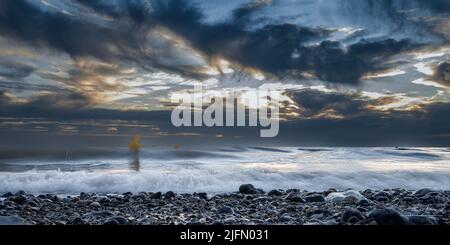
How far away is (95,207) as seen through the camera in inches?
287

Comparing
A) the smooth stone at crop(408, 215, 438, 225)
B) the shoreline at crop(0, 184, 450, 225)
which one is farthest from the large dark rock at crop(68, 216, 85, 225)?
the smooth stone at crop(408, 215, 438, 225)

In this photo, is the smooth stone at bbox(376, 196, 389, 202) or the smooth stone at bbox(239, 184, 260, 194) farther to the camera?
the smooth stone at bbox(239, 184, 260, 194)

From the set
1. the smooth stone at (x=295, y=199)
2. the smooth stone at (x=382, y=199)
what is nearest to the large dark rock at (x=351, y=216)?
the smooth stone at (x=295, y=199)

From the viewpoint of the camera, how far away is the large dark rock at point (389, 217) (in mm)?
4747

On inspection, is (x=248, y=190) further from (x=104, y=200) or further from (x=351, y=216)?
(x=351, y=216)

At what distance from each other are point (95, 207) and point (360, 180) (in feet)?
30.8

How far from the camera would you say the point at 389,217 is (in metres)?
4.84

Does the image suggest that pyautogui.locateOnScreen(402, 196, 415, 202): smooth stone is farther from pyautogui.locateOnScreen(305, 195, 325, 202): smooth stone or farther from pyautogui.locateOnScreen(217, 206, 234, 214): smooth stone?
pyautogui.locateOnScreen(217, 206, 234, 214): smooth stone

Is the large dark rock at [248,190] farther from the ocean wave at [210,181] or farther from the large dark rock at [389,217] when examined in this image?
the large dark rock at [389,217]

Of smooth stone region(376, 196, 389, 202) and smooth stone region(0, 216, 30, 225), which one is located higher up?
smooth stone region(0, 216, 30, 225)

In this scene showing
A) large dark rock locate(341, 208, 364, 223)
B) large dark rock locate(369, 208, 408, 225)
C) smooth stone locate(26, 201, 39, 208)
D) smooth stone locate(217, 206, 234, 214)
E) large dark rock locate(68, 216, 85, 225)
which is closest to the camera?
large dark rock locate(369, 208, 408, 225)

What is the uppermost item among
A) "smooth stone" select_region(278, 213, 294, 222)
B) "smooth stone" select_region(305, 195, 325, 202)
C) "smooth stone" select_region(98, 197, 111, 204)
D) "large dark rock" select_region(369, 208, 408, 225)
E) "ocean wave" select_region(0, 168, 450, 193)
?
"large dark rock" select_region(369, 208, 408, 225)

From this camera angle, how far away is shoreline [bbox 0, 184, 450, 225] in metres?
5.29
